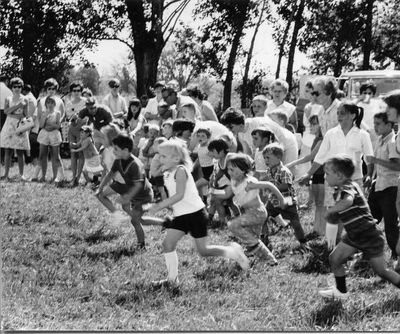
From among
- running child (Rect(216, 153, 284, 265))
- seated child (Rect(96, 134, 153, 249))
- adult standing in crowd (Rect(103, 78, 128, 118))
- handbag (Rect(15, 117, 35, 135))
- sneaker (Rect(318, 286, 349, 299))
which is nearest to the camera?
sneaker (Rect(318, 286, 349, 299))

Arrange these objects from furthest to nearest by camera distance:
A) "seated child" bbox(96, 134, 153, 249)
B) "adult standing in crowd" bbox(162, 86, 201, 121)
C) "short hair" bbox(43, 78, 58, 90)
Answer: "short hair" bbox(43, 78, 58, 90) → "adult standing in crowd" bbox(162, 86, 201, 121) → "seated child" bbox(96, 134, 153, 249)

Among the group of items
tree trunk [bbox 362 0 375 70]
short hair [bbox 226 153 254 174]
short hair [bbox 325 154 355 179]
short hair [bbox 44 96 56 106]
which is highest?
tree trunk [bbox 362 0 375 70]

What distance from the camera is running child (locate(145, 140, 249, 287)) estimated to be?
527cm

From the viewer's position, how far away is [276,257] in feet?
20.3

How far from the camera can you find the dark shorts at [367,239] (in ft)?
15.7

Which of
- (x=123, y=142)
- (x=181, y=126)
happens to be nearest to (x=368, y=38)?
(x=181, y=126)

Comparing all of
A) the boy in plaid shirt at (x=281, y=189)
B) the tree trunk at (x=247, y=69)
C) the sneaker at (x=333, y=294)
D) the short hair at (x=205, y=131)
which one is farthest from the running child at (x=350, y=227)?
the short hair at (x=205, y=131)

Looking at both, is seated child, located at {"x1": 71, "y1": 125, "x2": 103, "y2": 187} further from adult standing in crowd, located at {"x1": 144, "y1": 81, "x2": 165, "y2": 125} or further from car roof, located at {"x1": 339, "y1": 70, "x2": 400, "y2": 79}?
car roof, located at {"x1": 339, "y1": 70, "x2": 400, "y2": 79}

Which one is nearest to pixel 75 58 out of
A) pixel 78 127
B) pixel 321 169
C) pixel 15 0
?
pixel 15 0

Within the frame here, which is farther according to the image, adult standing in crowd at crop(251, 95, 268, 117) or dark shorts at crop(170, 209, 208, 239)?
A: adult standing in crowd at crop(251, 95, 268, 117)

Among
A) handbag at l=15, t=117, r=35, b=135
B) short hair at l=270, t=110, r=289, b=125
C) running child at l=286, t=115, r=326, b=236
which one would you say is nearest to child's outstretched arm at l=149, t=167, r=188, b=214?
running child at l=286, t=115, r=326, b=236

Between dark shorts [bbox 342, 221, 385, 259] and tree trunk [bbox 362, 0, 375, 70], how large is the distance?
3810mm

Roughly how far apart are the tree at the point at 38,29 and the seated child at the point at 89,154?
1585 millimetres

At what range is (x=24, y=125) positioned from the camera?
10930 mm
